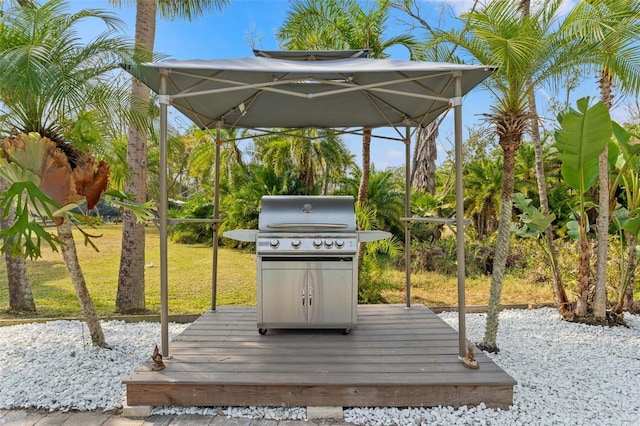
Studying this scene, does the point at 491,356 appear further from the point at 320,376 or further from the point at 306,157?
the point at 306,157

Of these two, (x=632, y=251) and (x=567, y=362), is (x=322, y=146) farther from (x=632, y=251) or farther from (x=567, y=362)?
(x=567, y=362)

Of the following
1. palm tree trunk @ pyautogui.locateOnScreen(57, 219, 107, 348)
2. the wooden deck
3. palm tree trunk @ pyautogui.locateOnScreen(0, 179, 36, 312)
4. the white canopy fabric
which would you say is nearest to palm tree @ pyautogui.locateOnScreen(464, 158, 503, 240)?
the white canopy fabric

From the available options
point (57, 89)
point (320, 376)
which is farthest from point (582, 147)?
point (57, 89)

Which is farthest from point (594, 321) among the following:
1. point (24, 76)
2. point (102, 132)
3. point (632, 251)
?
point (24, 76)

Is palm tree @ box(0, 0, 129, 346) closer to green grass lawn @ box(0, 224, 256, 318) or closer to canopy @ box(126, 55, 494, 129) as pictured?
canopy @ box(126, 55, 494, 129)

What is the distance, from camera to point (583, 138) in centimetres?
462

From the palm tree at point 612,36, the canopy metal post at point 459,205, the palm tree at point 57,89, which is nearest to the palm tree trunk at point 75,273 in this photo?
the palm tree at point 57,89

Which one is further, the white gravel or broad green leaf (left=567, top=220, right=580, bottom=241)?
broad green leaf (left=567, top=220, right=580, bottom=241)

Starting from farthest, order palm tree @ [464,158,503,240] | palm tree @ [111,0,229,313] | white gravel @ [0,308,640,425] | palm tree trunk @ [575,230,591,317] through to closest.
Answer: palm tree @ [464,158,503,240], palm tree @ [111,0,229,313], palm tree trunk @ [575,230,591,317], white gravel @ [0,308,640,425]

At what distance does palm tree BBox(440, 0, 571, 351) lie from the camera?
13.0 feet

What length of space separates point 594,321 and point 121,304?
6413 mm

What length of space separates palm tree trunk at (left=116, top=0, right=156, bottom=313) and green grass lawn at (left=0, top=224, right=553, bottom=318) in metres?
0.47

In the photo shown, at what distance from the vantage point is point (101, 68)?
166 inches

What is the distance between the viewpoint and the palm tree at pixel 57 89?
3.42 meters
